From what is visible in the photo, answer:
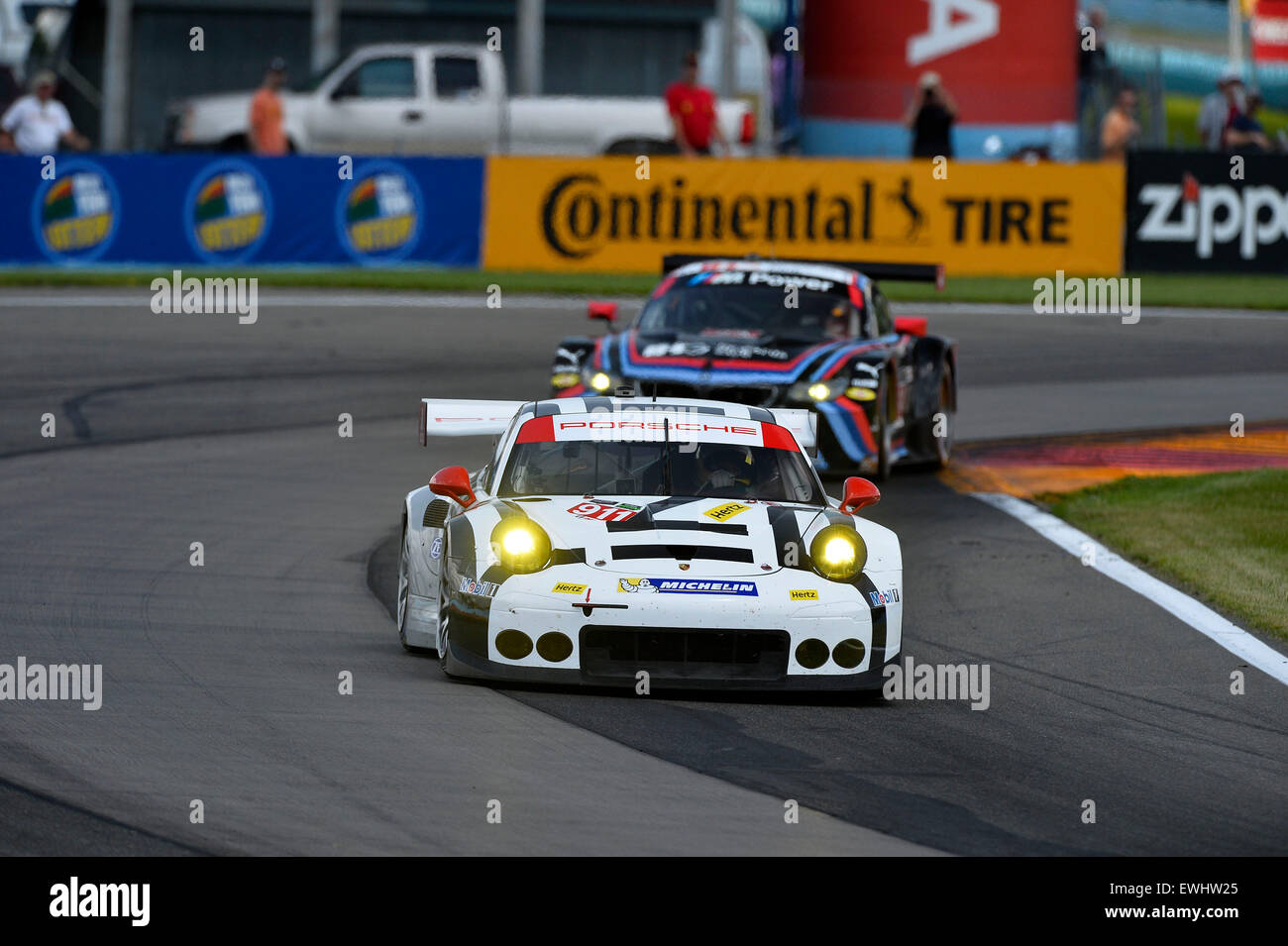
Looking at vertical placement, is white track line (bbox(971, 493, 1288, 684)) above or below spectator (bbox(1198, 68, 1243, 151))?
below

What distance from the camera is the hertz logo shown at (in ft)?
29.6

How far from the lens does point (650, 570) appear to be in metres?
8.50

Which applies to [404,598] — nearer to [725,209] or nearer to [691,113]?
[725,209]

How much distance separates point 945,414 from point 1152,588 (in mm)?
4570

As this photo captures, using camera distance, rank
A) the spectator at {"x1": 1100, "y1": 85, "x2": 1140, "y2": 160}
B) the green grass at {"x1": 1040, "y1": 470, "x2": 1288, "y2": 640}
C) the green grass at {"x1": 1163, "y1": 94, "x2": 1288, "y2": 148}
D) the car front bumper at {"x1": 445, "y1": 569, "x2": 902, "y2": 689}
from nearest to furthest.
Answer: the car front bumper at {"x1": 445, "y1": 569, "x2": 902, "y2": 689} → the green grass at {"x1": 1040, "y1": 470, "x2": 1288, "y2": 640} → the spectator at {"x1": 1100, "y1": 85, "x2": 1140, "y2": 160} → the green grass at {"x1": 1163, "y1": 94, "x2": 1288, "y2": 148}

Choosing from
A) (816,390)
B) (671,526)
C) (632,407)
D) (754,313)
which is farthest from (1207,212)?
(671,526)

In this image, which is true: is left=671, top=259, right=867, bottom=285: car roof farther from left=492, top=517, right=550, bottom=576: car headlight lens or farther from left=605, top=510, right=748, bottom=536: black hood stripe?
left=492, top=517, right=550, bottom=576: car headlight lens

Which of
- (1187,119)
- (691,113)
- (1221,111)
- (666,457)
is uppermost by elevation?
(1187,119)

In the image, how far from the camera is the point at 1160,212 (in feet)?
88.5

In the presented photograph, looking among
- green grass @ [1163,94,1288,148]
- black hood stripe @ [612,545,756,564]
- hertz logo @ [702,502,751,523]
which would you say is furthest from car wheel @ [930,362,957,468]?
green grass @ [1163,94,1288,148]

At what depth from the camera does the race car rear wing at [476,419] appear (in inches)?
418
